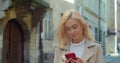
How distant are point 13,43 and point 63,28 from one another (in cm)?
962

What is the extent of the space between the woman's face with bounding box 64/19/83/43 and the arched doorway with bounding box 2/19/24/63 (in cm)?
888

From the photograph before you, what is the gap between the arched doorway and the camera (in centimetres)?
1199

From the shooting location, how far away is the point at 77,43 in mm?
3027

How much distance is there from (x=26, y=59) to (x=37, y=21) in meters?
1.32

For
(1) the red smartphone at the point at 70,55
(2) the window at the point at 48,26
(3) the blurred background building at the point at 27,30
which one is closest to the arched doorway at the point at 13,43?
(3) the blurred background building at the point at 27,30

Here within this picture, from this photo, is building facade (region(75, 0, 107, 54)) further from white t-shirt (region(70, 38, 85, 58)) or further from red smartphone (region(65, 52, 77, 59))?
red smartphone (region(65, 52, 77, 59))

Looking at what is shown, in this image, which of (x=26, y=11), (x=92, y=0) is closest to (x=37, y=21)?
(x=26, y=11)

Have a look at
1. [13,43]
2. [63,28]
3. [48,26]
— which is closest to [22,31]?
[13,43]

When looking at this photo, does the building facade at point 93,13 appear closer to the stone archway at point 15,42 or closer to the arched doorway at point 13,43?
the stone archway at point 15,42

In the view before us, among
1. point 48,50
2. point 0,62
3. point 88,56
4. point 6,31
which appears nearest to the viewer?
point 88,56

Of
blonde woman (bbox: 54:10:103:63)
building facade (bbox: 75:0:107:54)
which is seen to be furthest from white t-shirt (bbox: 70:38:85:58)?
building facade (bbox: 75:0:107:54)

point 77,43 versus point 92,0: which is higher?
point 92,0

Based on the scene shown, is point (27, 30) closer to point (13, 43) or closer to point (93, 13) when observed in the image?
point (13, 43)

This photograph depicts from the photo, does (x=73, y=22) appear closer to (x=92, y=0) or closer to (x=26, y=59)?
(x=26, y=59)
